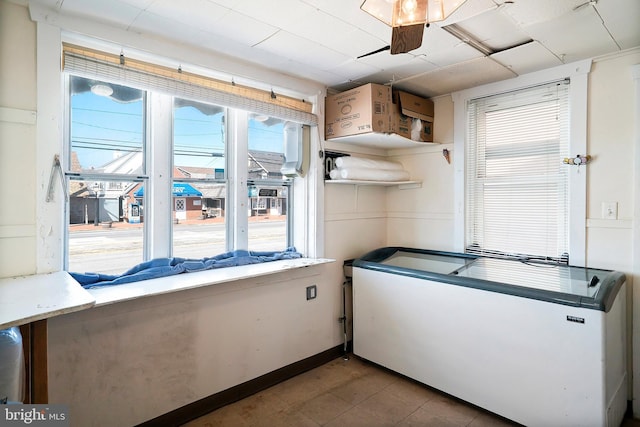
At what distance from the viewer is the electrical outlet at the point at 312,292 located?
10.4 ft

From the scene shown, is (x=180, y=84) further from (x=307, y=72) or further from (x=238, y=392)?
(x=238, y=392)

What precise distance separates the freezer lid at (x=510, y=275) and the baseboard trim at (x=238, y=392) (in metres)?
0.95

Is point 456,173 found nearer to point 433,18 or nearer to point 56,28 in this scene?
point 433,18

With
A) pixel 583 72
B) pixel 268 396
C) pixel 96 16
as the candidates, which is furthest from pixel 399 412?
pixel 96 16

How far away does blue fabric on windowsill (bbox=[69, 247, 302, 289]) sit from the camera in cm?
216

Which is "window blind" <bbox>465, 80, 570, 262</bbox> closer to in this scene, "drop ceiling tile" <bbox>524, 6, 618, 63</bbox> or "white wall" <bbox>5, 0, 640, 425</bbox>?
"white wall" <bbox>5, 0, 640, 425</bbox>

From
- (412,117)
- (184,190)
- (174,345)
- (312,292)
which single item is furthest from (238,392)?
(412,117)

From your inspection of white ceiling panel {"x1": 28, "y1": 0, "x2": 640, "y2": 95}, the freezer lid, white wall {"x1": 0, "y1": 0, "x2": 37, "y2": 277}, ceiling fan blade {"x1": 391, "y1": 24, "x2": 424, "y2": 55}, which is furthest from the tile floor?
white ceiling panel {"x1": 28, "y1": 0, "x2": 640, "y2": 95}

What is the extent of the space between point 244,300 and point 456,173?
7.57 ft

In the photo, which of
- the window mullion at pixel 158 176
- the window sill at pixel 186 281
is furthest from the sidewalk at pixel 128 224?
the window sill at pixel 186 281

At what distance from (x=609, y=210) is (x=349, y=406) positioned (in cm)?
244

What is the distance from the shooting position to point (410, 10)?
1430 millimetres

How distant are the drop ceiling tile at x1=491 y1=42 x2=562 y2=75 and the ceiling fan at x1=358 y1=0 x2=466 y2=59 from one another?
1281 millimetres

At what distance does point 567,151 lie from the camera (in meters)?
2.77
